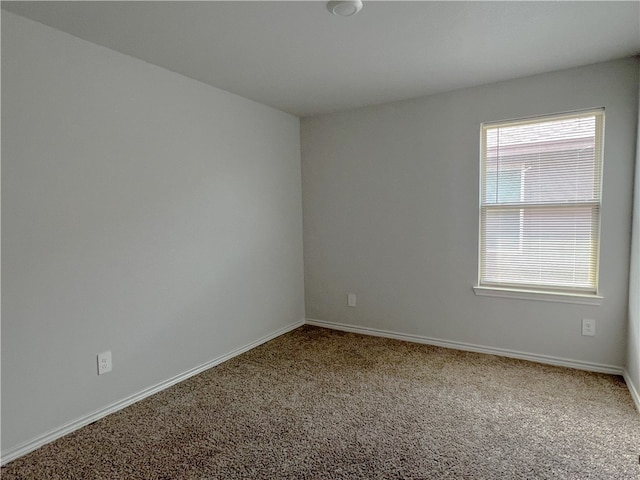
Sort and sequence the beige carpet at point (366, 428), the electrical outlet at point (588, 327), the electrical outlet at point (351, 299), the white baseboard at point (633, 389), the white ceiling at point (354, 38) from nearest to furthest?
1. the beige carpet at point (366, 428)
2. the white ceiling at point (354, 38)
3. the white baseboard at point (633, 389)
4. the electrical outlet at point (588, 327)
5. the electrical outlet at point (351, 299)

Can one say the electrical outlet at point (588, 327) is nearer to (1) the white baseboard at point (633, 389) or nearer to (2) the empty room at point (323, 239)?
(2) the empty room at point (323, 239)

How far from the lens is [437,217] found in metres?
3.36

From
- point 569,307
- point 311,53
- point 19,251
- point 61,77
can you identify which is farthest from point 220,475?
point 569,307

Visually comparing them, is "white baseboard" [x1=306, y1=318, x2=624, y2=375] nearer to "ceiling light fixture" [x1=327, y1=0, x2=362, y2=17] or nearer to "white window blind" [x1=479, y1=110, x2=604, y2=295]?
"white window blind" [x1=479, y1=110, x2=604, y2=295]

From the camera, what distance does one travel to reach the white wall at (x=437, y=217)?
2691 mm

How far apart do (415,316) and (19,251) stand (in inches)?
119

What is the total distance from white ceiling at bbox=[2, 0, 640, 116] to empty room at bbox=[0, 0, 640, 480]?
0.02 m

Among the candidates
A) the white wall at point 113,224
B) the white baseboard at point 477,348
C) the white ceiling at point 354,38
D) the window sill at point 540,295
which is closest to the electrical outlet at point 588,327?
the window sill at point 540,295

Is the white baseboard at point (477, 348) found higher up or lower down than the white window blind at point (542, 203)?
lower down

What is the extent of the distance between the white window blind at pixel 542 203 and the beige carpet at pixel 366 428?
759mm

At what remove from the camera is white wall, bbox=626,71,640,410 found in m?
2.38

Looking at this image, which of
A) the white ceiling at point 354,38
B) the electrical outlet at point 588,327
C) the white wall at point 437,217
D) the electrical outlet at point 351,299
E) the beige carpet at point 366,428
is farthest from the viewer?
the electrical outlet at point 351,299

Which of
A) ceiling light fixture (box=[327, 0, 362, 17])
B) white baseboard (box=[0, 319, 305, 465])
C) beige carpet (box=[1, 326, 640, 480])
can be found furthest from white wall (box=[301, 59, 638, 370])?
ceiling light fixture (box=[327, 0, 362, 17])

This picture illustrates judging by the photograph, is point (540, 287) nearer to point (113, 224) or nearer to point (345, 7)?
point (345, 7)
